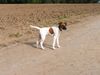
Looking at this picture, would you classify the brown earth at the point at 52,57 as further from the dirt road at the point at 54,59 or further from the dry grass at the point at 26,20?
the dry grass at the point at 26,20

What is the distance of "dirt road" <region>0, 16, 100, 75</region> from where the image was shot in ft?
32.3

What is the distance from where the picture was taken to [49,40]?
49.0 feet

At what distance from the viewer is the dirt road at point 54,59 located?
9.86 metres

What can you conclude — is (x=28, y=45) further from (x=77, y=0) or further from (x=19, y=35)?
(x=77, y=0)

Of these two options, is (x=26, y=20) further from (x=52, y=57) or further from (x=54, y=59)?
(x=54, y=59)

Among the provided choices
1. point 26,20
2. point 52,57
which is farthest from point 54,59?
point 26,20

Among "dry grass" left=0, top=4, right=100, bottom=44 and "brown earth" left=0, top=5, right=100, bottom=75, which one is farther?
"dry grass" left=0, top=4, right=100, bottom=44

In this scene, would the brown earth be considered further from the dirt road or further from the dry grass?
the dry grass

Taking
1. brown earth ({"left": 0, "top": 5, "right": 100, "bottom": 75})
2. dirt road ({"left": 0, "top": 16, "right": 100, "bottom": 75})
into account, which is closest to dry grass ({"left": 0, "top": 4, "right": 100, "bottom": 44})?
brown earth ({"left": 0, "top": 5, "right": 100, "bottom": 75})

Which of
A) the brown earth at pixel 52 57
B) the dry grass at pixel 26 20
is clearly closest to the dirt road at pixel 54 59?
the brown earth at pixel 52 57

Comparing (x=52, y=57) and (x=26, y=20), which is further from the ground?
(x=52, y=57)

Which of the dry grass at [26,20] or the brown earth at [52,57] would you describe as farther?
the dry grass at [26,20]

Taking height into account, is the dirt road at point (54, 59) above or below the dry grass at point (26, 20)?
above

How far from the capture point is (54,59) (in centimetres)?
1132
